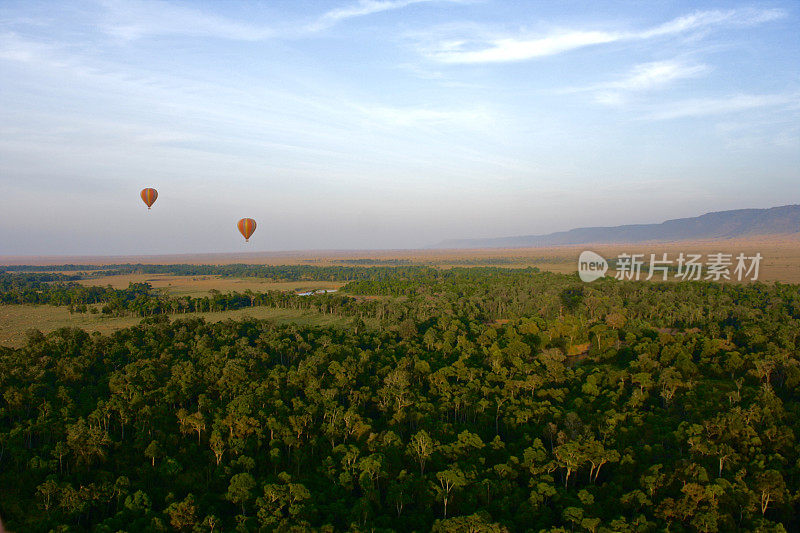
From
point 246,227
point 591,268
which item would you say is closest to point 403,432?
point 246,227

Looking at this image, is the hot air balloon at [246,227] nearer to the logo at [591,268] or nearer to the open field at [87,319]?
the open field at [87,319]

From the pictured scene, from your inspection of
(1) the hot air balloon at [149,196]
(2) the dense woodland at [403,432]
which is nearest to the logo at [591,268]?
(2) the dense woodland at [403,432]

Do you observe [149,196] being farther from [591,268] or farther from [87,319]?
[591,268]

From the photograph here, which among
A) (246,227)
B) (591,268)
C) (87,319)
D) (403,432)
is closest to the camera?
(403,432)

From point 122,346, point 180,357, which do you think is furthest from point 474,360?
point 122,346

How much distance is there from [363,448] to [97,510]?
1356 cm

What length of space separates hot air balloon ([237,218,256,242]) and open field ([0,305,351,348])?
1524 cm

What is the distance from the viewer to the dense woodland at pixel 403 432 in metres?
21.6

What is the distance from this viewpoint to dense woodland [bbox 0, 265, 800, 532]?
21578mm

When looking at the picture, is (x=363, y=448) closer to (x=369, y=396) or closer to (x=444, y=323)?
(x=369, y=396)

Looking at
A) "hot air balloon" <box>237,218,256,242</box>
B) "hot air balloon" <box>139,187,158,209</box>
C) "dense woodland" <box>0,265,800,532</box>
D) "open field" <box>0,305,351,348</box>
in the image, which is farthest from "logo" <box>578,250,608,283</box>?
"hot air balloon" <box>139,187,158,209</box>

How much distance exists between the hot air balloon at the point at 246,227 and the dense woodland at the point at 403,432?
17478mm

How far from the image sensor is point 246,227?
6556 cm

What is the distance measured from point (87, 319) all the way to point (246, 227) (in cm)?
3490
